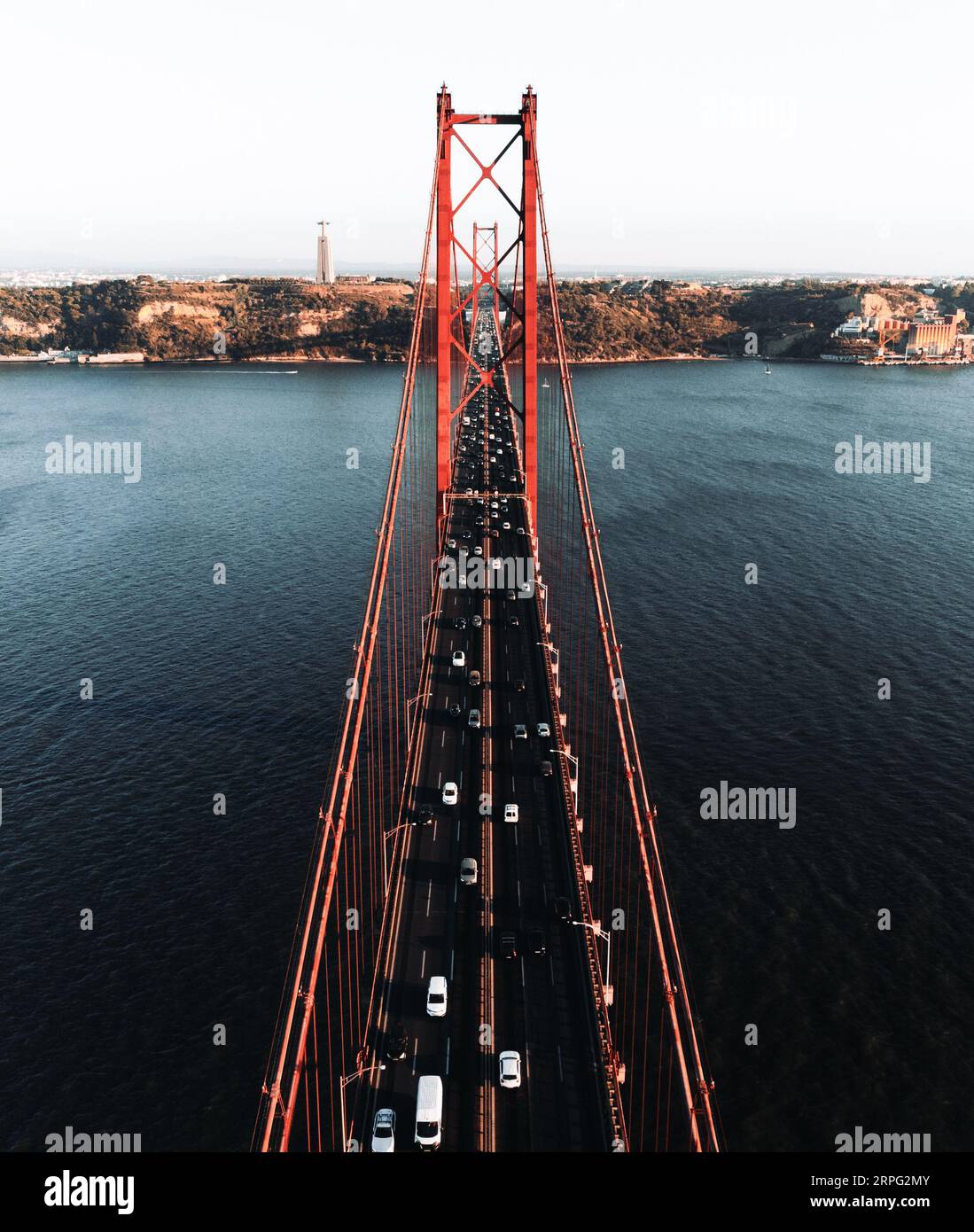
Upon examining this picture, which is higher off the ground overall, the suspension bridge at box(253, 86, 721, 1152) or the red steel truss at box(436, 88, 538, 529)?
the red steel truss at box(436, 88, 538, 529)

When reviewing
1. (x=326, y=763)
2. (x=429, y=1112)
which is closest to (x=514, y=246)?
(x=326, y=763)

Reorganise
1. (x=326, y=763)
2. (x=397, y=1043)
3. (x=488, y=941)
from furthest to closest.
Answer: (x=326, y=763) < (x=488, y=941) < (x=397, y=1043)

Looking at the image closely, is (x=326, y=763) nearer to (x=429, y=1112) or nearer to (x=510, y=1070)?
(x=510, y=1070)

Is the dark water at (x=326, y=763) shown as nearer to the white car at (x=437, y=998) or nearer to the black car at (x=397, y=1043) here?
the black car at (x=397, y=1043)

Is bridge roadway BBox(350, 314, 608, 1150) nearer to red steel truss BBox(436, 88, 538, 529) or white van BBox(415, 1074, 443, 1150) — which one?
white van BBox(415, 1074, 443, 1150)

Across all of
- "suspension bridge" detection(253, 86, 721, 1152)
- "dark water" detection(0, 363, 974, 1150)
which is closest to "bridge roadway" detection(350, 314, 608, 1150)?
"suspension bridge" detection(253, 86, 721, 1152)

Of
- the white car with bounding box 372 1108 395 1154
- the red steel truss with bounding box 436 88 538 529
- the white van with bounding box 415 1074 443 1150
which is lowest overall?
the white car with bounding box 372 1108 395 1154

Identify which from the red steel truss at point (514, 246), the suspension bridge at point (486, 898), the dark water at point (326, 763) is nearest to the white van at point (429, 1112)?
the suspension bridge at point (486, 898)
